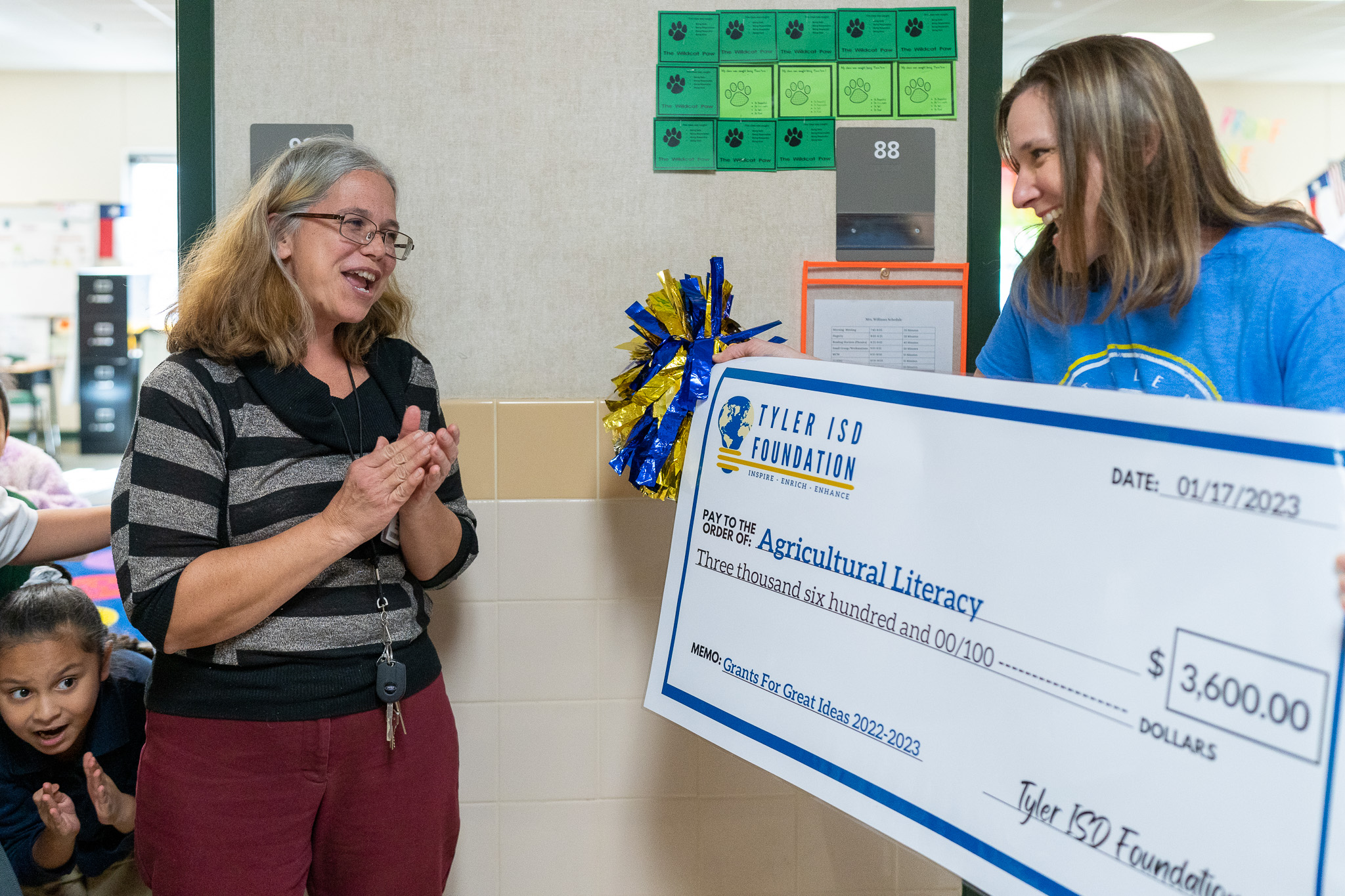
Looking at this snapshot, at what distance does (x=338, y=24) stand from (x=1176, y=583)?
191cm

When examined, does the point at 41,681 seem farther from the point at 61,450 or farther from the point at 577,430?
the point at 577,430

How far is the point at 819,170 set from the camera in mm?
2059

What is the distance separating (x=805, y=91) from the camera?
204 cm

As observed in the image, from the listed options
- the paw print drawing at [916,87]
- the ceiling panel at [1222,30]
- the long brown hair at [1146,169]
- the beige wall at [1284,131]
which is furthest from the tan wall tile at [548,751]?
the beige wall at [1284,131]

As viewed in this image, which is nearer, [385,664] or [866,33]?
[385,664]

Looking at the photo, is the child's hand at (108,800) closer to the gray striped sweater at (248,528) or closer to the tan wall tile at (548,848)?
the gray striped sweater at (248,528)

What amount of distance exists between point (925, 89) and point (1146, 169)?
89 cm

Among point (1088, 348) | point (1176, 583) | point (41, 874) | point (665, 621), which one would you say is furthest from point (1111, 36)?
point (41, 874)

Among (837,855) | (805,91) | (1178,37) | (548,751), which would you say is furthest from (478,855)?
(1178,37)

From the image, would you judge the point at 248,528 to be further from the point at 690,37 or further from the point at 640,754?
the point at 690,37

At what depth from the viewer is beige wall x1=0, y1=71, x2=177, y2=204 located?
1.96 metres

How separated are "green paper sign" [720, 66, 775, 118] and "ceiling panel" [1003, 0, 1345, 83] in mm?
549

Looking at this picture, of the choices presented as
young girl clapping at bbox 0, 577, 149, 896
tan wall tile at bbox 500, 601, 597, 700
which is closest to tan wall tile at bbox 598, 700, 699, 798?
tan wall tile at bbox 500, 601, 597, 700

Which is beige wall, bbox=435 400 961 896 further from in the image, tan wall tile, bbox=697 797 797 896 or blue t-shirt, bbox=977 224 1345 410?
blue t-shirt, bbox=977 224 1345 410
